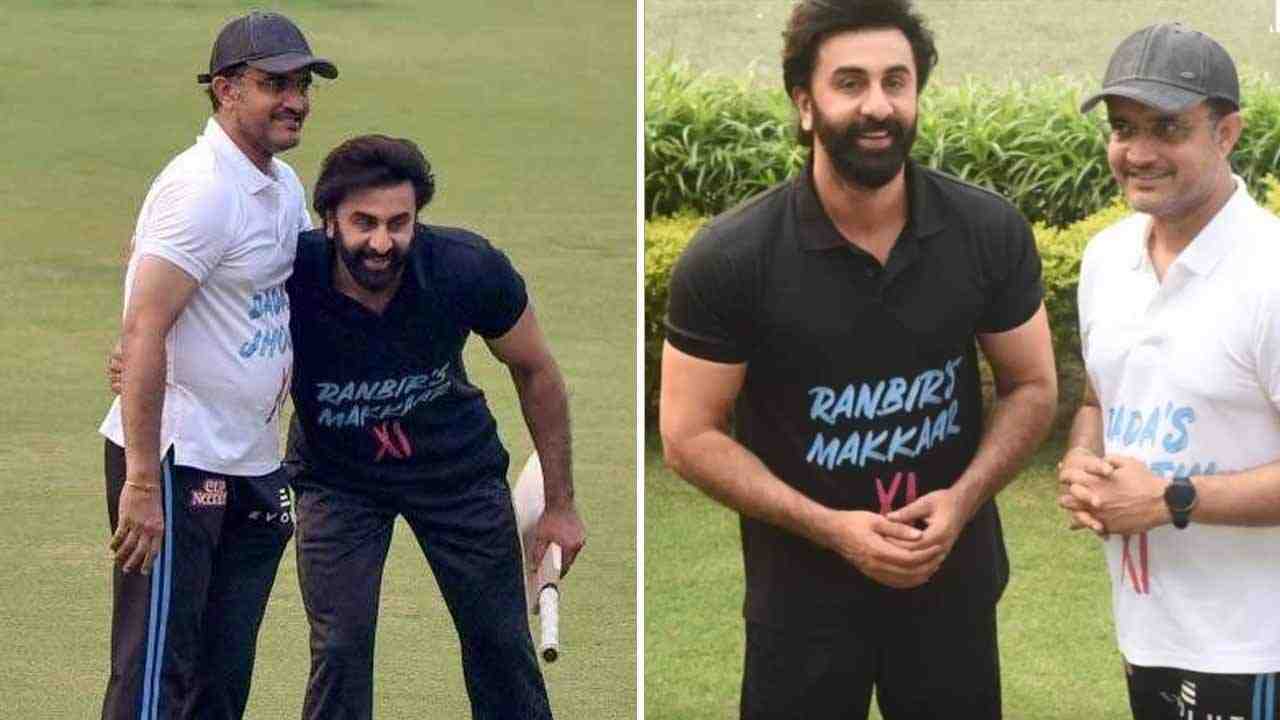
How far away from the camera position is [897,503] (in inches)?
172

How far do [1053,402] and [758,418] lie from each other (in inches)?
21.1

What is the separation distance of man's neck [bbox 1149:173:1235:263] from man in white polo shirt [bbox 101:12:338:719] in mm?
1787

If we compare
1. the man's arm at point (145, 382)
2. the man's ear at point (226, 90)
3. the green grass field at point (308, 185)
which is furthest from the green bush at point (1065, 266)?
the man's arm at point (145, 382)

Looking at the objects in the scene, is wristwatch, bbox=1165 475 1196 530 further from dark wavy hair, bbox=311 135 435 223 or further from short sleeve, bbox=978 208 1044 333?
dark wavy hair, bbox=311 135 435 223

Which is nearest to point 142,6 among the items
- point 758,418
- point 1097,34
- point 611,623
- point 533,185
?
point 533,185

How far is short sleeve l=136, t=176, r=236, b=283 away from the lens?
4785 mm

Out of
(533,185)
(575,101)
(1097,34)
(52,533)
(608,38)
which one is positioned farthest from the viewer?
(608,38)

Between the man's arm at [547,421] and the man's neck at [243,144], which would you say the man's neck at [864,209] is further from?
the man's neck at [243,144]

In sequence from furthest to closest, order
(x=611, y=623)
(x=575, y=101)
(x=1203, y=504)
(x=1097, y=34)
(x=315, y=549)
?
(x=575, y=101) → (x=1097, y=34) → (x=611, y=623) → (x=315, y=549) → (x=1203, y=504)

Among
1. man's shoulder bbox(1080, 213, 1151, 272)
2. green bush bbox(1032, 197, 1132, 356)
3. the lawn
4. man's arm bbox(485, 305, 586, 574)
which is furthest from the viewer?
green bush bbox(1032, 197, 1132, 356)

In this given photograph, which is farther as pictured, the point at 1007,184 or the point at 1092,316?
the point at 1007,184

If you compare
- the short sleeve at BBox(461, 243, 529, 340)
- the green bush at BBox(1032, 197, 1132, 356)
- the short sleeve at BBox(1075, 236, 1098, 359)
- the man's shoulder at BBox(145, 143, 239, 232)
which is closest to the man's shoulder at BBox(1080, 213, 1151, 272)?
the short sleeve at BBox(1075, 236, 1098, 359)

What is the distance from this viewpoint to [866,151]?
4195 mm

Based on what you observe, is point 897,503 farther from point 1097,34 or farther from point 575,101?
point 575,101
